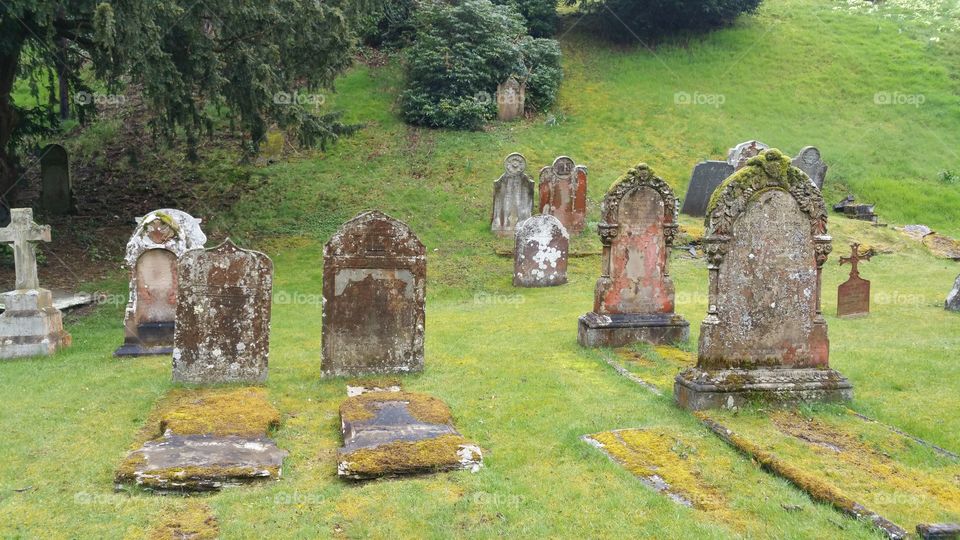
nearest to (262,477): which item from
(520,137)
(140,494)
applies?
(140,494)

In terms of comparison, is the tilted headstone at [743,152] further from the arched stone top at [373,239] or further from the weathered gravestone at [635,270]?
the arched stone top at [373,239]

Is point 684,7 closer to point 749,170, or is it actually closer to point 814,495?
point 749,170

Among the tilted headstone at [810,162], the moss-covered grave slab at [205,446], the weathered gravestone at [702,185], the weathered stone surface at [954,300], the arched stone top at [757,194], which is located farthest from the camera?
the tilted headstone at [810,162]

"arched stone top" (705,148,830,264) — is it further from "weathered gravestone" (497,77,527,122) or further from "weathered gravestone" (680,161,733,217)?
"weathered gravestone" (497,77,527,122)

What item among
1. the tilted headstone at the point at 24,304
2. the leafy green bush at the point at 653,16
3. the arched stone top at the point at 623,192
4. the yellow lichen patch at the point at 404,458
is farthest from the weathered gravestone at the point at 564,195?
the leafy green bush at the point at 653,16

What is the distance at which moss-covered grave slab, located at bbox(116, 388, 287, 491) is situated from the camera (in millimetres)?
5758

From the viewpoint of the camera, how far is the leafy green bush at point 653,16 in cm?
3678

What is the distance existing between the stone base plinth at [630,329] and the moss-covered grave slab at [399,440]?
12.0 feet

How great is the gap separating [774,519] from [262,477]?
12.6 ft

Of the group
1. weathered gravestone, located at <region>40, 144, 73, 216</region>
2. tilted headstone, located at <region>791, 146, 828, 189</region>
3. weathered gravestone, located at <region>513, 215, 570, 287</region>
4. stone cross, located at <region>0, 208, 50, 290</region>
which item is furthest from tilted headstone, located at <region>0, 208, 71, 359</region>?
tilted headstone, located at <region>791, 146, 828, 189</region>

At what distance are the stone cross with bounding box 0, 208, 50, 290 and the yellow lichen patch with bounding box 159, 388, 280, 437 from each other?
440cm

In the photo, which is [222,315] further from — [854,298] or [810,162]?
[810,162]

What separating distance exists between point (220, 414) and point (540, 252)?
10.5m

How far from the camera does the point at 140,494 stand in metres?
5.63
